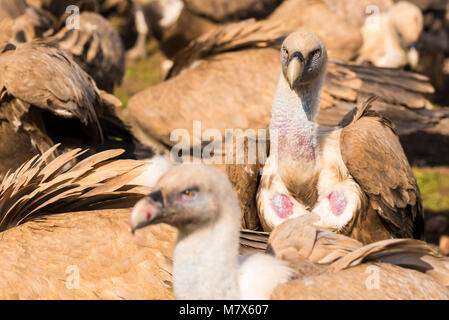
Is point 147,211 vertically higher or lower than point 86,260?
higher

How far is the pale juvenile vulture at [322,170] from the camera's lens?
12.0 feet

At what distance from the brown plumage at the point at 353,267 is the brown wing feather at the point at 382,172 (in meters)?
0.90

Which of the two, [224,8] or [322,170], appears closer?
[322,170]

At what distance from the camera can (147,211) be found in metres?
2.06

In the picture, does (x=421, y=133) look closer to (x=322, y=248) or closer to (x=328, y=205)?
(x=328, y=205)

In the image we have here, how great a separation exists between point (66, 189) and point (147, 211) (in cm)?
120

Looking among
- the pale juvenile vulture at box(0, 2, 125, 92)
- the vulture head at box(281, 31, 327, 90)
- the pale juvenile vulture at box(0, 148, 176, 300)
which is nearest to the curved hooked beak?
the vulture head at box(281, 31, 327, 90)

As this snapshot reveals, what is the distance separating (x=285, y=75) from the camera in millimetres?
3682

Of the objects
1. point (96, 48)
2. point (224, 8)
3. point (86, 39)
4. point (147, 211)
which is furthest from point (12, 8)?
point (147, 211)

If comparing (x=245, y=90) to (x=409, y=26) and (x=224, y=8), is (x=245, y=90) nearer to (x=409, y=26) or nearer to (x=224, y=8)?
(x=224, y=8)

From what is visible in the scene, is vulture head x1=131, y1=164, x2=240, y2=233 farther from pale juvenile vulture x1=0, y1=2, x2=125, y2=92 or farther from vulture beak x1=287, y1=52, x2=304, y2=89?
pale juvenile vulture x1=0, y1=2, x2=125, y2=92

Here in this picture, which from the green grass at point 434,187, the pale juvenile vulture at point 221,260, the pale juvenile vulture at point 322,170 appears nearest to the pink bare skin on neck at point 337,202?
the pale juvenile vulture at point 322,170
